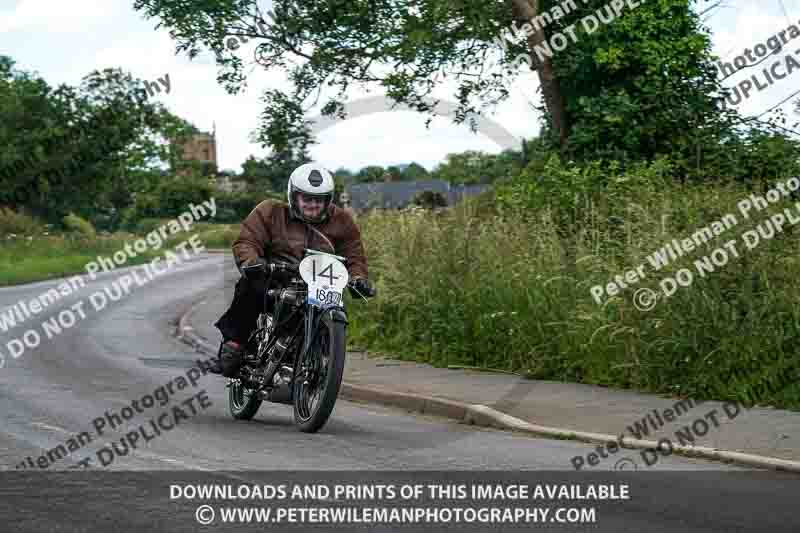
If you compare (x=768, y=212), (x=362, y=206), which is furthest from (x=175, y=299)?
(x=768, y=212)

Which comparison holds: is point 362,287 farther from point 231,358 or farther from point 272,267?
point 231,358

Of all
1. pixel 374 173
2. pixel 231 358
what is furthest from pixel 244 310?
pixel 374 173

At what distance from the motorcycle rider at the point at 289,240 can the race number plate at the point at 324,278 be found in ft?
1.26

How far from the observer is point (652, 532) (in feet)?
23.0

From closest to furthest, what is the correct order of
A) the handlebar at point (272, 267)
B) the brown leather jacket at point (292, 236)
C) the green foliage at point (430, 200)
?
the handlebar at point (272, 267), the brown leather jacket at point (292, 236), the green foliage at point (430, 200)

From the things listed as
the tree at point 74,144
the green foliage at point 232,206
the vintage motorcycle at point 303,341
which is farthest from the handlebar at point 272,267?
the green foliage at point 232,206

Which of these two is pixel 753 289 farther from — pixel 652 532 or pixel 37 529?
pixel 37 529

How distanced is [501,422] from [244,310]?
242 cm

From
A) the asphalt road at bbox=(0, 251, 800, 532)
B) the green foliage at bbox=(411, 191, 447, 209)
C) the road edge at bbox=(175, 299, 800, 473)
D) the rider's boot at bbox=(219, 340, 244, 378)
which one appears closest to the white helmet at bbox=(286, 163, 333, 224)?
the rider's boot at bbox=(219, 340, 244, 378)

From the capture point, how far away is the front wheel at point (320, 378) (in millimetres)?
10273

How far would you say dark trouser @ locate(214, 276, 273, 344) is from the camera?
38.1ft

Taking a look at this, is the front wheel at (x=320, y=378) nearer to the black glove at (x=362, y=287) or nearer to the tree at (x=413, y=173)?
the black glove at (x=362, y=287)

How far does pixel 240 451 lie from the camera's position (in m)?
9.84

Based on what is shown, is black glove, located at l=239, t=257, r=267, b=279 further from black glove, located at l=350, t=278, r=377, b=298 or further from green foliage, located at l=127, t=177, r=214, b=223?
green foliage, located at l=127, t=177, r=214, b=223
